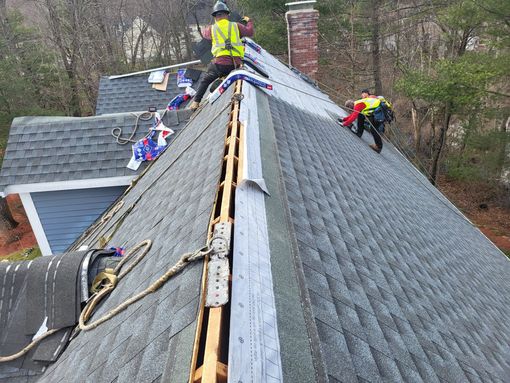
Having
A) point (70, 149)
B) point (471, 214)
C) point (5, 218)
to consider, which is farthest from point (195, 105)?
point (471, 214)

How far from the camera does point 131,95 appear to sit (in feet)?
38.7

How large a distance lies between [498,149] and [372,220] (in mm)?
15567

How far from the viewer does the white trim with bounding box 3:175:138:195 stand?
740 cm

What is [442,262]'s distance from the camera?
169 inches

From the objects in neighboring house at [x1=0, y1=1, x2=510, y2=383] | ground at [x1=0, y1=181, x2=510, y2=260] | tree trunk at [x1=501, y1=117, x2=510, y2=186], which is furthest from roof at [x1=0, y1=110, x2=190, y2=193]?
tree trunk at [x1=501, y1=117, x2=510, y2=186]

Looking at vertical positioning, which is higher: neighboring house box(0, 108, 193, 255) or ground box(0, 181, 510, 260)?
neighboring house box(0, 108, 193, 255)

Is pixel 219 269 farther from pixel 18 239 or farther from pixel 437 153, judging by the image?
pixel 437 153

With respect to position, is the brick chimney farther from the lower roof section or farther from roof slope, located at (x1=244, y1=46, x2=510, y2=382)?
the lower roof section

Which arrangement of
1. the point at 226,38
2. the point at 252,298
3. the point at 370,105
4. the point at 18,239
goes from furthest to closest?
1. the point at 18,239
2. the point at 370,105
3. the point at 226,38
4. the point at 252,298

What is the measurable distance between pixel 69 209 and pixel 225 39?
4765 millimetres

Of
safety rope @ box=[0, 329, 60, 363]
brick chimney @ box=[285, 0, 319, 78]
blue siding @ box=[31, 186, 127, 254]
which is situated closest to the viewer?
safety rope @ box=[0, 329, 60, 363]

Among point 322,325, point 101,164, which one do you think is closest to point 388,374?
point 322,325

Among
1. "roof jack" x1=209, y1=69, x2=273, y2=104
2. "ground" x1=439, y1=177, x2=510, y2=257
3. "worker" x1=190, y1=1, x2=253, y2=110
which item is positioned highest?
"worker" x1=190, y1=1, x2=253, y2=110

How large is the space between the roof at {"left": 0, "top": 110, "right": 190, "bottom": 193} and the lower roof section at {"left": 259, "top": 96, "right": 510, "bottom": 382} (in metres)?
3.69
